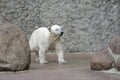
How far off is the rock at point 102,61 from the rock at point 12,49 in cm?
137

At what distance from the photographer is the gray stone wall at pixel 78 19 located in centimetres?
1172

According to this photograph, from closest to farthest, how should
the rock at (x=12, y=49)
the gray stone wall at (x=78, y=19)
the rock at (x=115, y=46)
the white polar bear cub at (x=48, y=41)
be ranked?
1. the rock at (x=115, y=46)
2. the rock at (x=12, y=49)
3. the white polar bear cub at (x=48, y=41)
4. the gray stone wall at (x=78, y=19)

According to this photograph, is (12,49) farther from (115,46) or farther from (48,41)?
(115,46)

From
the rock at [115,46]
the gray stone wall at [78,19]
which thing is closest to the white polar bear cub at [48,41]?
the rock at [115,46]

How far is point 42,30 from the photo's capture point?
899 centimetres

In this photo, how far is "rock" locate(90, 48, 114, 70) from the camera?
6375 mm

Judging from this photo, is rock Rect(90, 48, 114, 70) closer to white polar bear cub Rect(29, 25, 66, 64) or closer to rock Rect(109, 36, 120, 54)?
rock Rect(109, 36, 120, 54)

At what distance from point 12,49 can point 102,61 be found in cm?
174

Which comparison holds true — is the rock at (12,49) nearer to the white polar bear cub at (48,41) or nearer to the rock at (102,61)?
the rock at (102,61)

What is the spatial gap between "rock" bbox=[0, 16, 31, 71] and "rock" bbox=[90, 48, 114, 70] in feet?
4.49

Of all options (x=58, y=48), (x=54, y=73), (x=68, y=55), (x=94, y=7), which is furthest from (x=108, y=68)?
(x=94, y=7)

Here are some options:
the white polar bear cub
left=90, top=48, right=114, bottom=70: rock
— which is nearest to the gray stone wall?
the white polar bear cub

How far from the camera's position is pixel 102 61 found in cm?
639

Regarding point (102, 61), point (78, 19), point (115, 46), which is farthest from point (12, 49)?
point (78, 19)
